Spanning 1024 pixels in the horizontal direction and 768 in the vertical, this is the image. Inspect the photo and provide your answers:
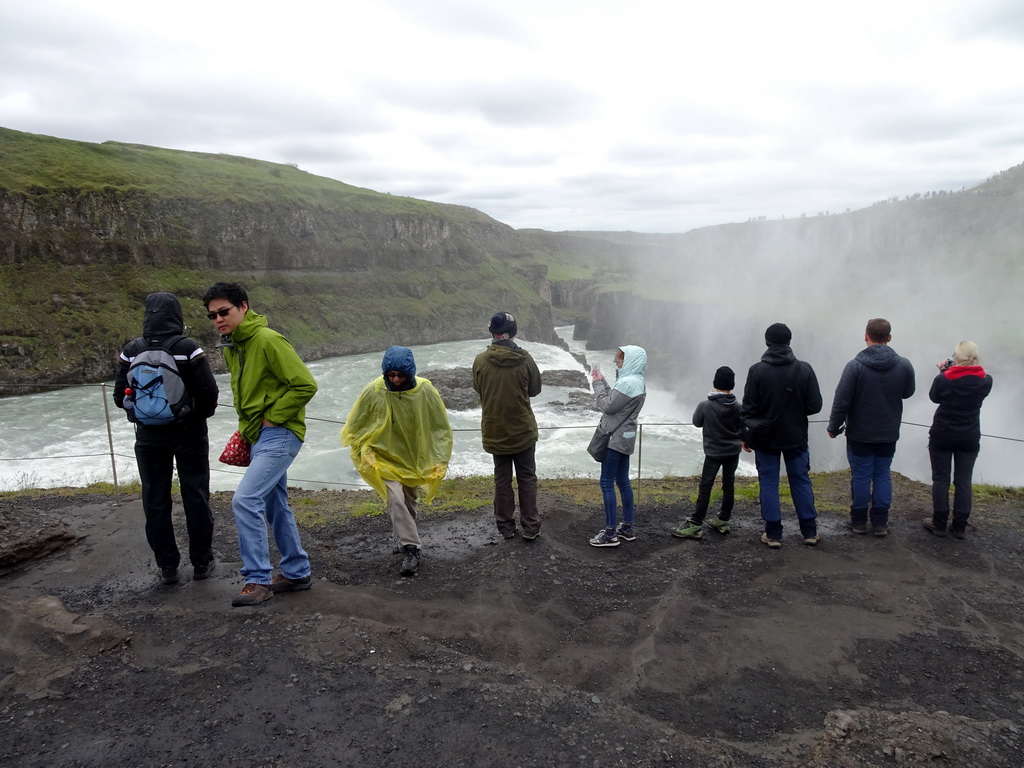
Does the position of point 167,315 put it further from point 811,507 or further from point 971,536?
point 971,536

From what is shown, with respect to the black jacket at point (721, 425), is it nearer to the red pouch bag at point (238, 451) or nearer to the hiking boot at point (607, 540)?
the hiking boot at point (607, 540)

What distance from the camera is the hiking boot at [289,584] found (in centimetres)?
541

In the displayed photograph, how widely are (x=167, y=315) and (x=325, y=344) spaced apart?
6752 centimetres

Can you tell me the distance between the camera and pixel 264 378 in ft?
16.6

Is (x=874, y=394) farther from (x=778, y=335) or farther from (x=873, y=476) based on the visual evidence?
(x=778, y=335)

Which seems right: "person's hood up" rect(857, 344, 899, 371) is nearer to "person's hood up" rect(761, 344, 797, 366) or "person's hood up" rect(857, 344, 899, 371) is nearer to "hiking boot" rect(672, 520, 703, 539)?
"person's hood up" rect(761, 344, 797, 366)

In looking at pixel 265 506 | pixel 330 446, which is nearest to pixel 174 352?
pixel 265 506

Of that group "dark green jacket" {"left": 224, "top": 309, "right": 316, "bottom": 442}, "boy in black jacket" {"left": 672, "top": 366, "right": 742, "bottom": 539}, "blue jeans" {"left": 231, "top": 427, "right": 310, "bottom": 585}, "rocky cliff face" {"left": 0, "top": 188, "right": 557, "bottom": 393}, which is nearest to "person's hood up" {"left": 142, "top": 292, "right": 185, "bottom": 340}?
"dark green jacket" {"left": 224, "top": 309, "right": 316, "bottom": 442}

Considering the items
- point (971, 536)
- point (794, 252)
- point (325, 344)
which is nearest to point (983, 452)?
point (971, 536)

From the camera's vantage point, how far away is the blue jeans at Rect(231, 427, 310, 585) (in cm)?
494

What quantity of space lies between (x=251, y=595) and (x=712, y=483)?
4.85 meters

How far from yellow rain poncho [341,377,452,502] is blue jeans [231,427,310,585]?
35.5 inches

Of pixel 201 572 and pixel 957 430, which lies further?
pixel 957 430

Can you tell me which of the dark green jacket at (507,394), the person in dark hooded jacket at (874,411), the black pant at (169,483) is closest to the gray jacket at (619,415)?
the dark green jacket at (507,394)
